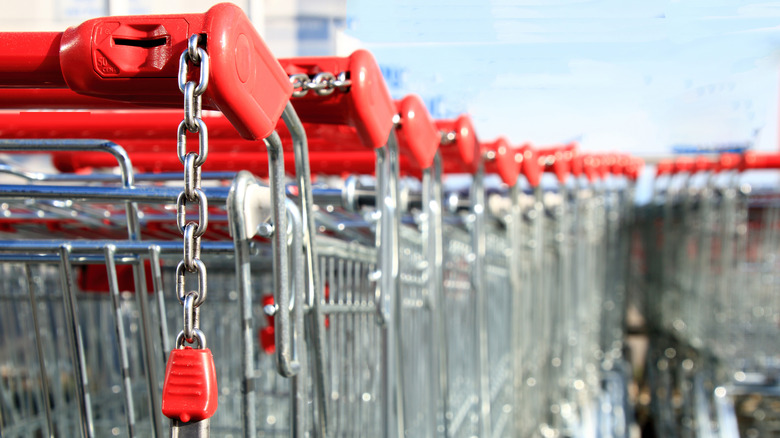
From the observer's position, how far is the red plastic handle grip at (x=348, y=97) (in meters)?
0.82

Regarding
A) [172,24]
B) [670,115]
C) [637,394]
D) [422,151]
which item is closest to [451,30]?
[422,151]

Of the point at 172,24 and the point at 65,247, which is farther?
the point at 65,247

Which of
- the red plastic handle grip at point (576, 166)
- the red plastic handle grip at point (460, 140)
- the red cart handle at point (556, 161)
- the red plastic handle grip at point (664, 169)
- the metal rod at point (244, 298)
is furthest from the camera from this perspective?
the red plastic handle grip at point (664, 169)

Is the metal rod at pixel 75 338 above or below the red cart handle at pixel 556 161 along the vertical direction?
below

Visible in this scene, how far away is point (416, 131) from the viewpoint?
1.07m

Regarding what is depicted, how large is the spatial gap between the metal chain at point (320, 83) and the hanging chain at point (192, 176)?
25 centimetres

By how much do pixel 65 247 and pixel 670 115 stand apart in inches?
74.4

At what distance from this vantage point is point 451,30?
1090 millimetres

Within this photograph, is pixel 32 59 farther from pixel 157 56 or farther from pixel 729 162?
pixel 729 162

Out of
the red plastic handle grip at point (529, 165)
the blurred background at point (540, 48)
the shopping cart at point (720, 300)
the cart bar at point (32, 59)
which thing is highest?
the blurred background at point (540, 48)

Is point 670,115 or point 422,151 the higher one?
point 670,115

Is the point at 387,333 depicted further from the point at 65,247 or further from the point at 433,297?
the point at 65,247

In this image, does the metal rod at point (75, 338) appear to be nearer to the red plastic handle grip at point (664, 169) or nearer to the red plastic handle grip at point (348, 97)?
the red plastic handle grip at point (348, 97)

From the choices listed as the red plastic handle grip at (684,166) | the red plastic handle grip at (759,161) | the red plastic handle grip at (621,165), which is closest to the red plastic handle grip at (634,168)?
the red plastic handle grip at (621,165)
